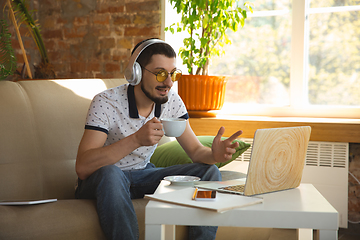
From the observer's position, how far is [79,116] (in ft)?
6.35

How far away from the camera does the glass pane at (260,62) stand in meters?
2.94

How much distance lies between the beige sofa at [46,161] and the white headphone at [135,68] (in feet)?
1.62

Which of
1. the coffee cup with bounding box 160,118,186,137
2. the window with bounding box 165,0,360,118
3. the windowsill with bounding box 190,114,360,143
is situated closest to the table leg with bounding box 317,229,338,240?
the coffee cup with bounding box 160,118,186,137

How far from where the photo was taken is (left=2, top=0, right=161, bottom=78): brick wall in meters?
3.12

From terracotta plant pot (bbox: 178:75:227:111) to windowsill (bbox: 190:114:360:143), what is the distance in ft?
0.37

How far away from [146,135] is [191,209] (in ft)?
1.65

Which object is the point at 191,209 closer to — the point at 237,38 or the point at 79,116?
the point at 79,116

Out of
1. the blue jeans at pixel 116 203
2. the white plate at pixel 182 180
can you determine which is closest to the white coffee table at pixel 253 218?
the white plate at pixel 182 180

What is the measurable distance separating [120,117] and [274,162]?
0.80 meters

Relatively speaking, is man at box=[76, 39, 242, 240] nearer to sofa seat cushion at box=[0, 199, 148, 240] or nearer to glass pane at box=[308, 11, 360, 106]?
sofa seat cushion at box=[0, 199, 148, 240]

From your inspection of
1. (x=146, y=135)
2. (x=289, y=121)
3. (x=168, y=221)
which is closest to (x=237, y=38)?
(x=289, y=121)

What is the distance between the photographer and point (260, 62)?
9.86ft

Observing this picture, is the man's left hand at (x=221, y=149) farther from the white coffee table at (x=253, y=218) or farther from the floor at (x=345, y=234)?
the floor at (x=345, y=234)

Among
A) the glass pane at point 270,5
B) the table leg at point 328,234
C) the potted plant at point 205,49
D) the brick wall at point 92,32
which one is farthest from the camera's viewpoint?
the brick wall at point 92,32
